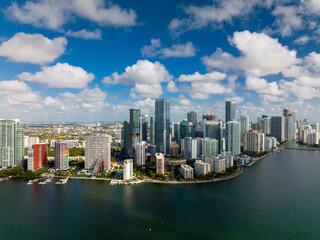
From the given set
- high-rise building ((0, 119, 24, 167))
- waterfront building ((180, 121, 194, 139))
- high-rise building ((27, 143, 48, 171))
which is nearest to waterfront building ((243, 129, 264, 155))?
waterfront building ((180, 121, 194, 139))

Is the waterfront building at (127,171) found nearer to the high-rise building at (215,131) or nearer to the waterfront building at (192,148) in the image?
the waterfront building at (192,148)

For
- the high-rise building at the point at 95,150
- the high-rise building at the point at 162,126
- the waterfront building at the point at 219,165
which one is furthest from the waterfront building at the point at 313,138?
the high-rise building at the point at 95,150

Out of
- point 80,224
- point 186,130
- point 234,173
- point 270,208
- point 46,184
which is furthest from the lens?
point 186,130

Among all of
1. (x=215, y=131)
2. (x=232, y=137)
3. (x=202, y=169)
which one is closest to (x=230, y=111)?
(x=215, y=131)

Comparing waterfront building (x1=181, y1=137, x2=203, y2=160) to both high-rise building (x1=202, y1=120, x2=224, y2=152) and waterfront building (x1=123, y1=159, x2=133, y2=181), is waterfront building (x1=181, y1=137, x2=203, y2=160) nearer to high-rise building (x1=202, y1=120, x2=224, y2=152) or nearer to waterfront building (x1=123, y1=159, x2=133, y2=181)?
high-rise building (x1=202, y1=120, x2=224, y2=152)

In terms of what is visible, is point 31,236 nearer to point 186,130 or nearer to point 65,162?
point 65,162

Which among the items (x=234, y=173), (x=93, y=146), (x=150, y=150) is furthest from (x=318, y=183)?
(x=93, y=146)
